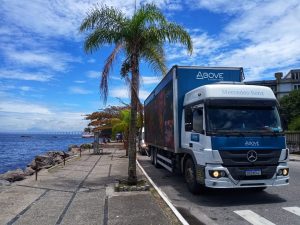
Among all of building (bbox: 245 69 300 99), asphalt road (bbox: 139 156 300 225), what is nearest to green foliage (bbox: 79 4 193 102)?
asphalt road (bbox: 139 156 300 225)

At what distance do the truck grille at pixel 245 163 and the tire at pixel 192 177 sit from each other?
4.70ft

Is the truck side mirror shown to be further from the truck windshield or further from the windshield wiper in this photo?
the windshield wiper

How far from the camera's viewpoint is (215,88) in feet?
36.6

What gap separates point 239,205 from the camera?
34.8ft

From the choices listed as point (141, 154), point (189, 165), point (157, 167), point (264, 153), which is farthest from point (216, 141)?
point (141, 154)

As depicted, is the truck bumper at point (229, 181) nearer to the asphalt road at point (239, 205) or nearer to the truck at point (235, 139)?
the truck at point (235, 139)

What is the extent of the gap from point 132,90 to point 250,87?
3990 millimetres

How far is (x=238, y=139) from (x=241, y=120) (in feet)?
1.94

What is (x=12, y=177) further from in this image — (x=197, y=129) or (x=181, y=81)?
(x=197, y=129)

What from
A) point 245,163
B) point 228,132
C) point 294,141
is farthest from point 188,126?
point 294,141

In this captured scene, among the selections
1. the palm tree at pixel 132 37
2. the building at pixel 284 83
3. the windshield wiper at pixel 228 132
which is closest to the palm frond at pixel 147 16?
the palm tree at pixel 132 37

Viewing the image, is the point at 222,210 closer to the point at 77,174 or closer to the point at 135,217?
the point at 135,217

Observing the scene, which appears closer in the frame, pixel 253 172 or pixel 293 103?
pixel 253 172

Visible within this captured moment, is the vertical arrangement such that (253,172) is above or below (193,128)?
below
